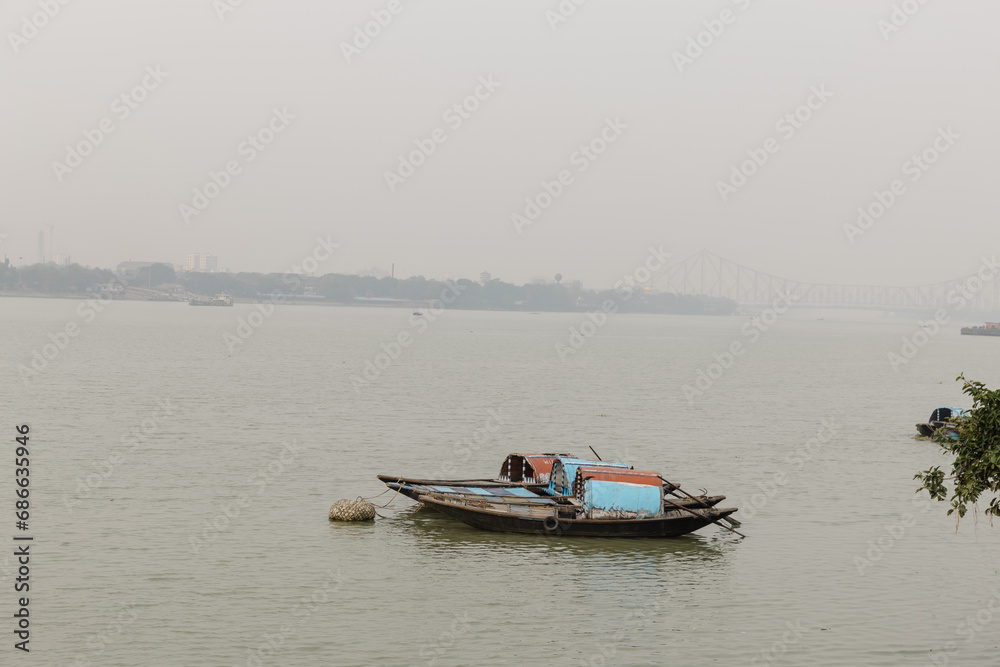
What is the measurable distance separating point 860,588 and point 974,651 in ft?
12.9

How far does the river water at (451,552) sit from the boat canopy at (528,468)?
3.19m

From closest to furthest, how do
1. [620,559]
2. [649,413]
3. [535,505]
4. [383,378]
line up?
[620,559] → [535,505] → [649,413] → [383,378]

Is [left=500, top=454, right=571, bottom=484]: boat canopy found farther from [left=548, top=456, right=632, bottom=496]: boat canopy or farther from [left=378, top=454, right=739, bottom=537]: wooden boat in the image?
[left=378, top=454, right=739, bottom=537]: wooden boat

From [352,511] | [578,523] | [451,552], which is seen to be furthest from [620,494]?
[352,511]

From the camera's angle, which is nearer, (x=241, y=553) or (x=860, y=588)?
(x=860, y=588)

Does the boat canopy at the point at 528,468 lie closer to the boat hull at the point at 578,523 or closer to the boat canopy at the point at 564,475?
the boat canopy at the point at 564,475

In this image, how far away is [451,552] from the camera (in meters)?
23.4

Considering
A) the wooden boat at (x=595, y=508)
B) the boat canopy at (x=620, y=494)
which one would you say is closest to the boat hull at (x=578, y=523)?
the wooden boat at (x=595, y=508)

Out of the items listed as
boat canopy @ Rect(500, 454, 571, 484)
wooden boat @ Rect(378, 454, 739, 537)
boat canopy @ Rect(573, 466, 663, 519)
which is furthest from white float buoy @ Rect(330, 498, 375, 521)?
boat canopy @ Rect(573, 466, 663, 519)

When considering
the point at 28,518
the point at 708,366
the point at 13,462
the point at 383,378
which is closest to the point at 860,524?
the point at 28,518

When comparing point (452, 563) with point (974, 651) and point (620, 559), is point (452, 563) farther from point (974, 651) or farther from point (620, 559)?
point (974, 651)

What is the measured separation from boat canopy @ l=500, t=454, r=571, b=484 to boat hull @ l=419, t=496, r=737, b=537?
346 centimetres

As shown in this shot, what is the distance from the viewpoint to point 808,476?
117 ft

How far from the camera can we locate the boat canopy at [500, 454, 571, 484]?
28266mm
